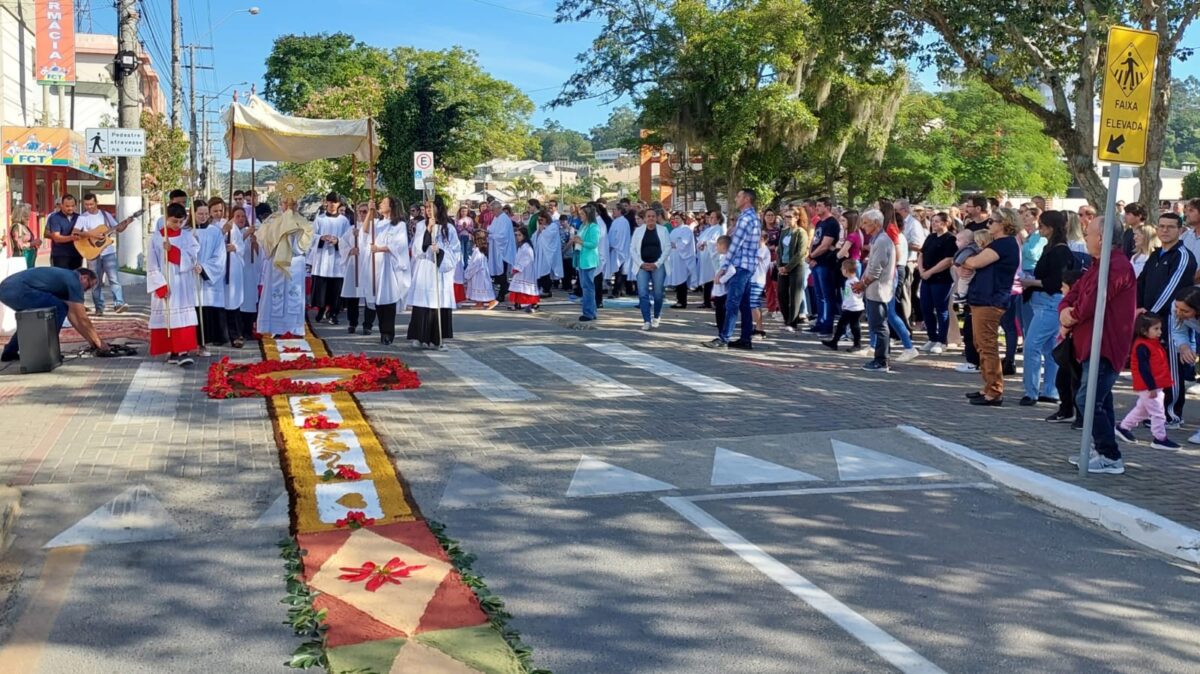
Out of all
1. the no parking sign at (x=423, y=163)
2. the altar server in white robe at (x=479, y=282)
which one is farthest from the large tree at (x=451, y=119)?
the altar server in white robe at (x=479, y=282)

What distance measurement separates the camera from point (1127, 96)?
23.5ft

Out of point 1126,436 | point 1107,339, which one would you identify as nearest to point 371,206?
point 1126,436

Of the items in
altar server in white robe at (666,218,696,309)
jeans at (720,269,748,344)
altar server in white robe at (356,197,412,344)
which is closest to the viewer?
jeans at (720,269,748,344)

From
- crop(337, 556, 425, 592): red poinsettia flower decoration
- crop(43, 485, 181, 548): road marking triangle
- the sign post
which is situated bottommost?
crop(337, 556, 425, 592): red poinsettia flower decoration

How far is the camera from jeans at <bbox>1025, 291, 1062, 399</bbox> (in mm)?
10500

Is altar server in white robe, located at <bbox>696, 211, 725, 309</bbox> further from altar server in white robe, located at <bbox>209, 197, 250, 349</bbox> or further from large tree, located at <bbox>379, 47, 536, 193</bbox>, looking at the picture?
large tree, located at <bbox>379, 47, 536, 193</bbox>

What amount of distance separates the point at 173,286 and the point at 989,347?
8226 mm

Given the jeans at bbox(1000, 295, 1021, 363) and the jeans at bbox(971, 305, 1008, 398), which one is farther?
the jeans at bbox(1000, 295, 1021, 363)

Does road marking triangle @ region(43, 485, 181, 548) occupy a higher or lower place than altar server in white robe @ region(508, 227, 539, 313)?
lower

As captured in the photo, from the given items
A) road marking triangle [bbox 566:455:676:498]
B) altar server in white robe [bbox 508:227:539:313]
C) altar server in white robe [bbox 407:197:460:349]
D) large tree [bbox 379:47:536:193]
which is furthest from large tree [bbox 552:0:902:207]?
road marking triangle [bbox 566:455:676:498]

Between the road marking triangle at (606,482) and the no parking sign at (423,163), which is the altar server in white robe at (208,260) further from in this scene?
the no parking sign at (423,163)

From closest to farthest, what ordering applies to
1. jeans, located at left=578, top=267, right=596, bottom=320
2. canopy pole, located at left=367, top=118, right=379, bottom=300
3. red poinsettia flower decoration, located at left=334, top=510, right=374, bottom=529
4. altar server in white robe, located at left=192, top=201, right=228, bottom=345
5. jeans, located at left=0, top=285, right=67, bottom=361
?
red poinsettia flower decoration, located at left=334, top=510, right=374, bottom=529
jeans, located at left=0, top=285, right=67, bottom=361
altar server in white robe, located at left=192, top=201, right=228, bottom=345
canopy pole, located at left=367, top=118, right=379, bottom=300
jeans, located at left=578, top=267, right=596, bottom=320

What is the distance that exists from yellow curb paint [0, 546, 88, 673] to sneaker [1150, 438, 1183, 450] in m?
7.52

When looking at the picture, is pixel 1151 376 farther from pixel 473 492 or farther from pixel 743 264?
pixel 743 264
